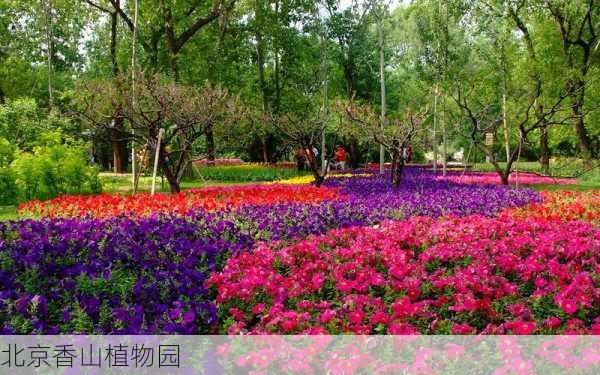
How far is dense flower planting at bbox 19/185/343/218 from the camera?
1049 cm

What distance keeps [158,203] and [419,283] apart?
23.5 ft

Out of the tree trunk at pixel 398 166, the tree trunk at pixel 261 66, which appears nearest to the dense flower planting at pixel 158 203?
the tree trunk at pixel 398 166

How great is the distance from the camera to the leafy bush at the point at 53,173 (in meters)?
13.8

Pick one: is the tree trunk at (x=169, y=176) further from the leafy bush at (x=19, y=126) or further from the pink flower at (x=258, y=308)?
the pink flower at (x=258, y=308)

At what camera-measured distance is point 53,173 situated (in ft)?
46.5

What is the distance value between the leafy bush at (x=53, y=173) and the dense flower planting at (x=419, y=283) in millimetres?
8870

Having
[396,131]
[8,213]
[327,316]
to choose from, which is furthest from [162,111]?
A: [327,316]

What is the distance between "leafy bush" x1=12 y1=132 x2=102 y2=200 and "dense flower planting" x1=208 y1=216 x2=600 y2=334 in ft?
29.1

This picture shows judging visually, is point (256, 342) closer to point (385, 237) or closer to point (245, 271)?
point (245, 271)

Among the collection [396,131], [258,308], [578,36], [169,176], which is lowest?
[258,308]

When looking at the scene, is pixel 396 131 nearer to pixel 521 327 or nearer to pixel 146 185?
pixel 146 185

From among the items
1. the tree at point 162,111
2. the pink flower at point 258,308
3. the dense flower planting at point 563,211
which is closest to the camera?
the pink flower at point 258,308

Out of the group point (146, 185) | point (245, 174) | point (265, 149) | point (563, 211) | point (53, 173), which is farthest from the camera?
point (265, 149)

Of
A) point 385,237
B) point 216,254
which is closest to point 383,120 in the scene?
point 385,237
